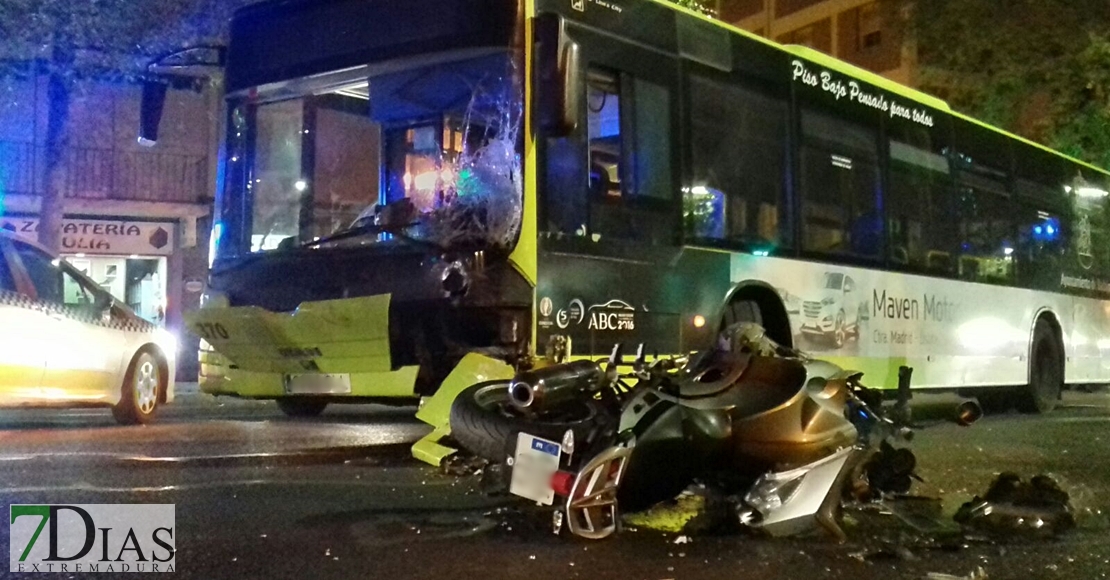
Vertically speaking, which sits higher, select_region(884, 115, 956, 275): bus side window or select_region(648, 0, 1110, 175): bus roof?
select_region(648, 0, 1110, 175): bus roof

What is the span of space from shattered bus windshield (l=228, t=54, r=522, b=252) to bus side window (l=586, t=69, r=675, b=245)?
708mm

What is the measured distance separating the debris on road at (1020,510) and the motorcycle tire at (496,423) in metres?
1.97

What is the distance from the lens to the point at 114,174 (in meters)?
22.3

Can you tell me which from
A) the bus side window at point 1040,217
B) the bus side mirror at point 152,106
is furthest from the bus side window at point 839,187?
the bus side mirror at point 152,106

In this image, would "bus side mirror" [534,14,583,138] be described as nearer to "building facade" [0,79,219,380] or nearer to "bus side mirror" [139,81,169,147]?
"bus side mirror" [139,81,169,147]

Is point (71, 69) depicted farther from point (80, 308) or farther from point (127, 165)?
point (80, 308)

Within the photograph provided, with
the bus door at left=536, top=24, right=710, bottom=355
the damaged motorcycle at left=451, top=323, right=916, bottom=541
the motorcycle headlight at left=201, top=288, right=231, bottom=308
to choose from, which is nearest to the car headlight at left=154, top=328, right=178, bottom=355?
the motorcycle headlight at left=201, top=288, right=231, bottom=308

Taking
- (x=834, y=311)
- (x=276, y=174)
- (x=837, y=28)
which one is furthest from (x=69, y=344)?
(x=837, y=28)

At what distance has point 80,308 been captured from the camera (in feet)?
34.2

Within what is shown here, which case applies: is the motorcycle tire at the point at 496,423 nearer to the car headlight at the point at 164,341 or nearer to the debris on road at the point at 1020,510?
the debris on road at the point at 1020,510

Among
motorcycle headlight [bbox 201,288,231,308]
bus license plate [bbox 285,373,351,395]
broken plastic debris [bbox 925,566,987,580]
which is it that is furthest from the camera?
motorcycle headlight [bbox 201,288,231,308]

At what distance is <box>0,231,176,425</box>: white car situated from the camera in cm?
964

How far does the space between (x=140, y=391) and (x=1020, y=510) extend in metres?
8.12

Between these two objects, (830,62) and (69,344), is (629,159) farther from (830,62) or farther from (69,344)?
(69,344)
